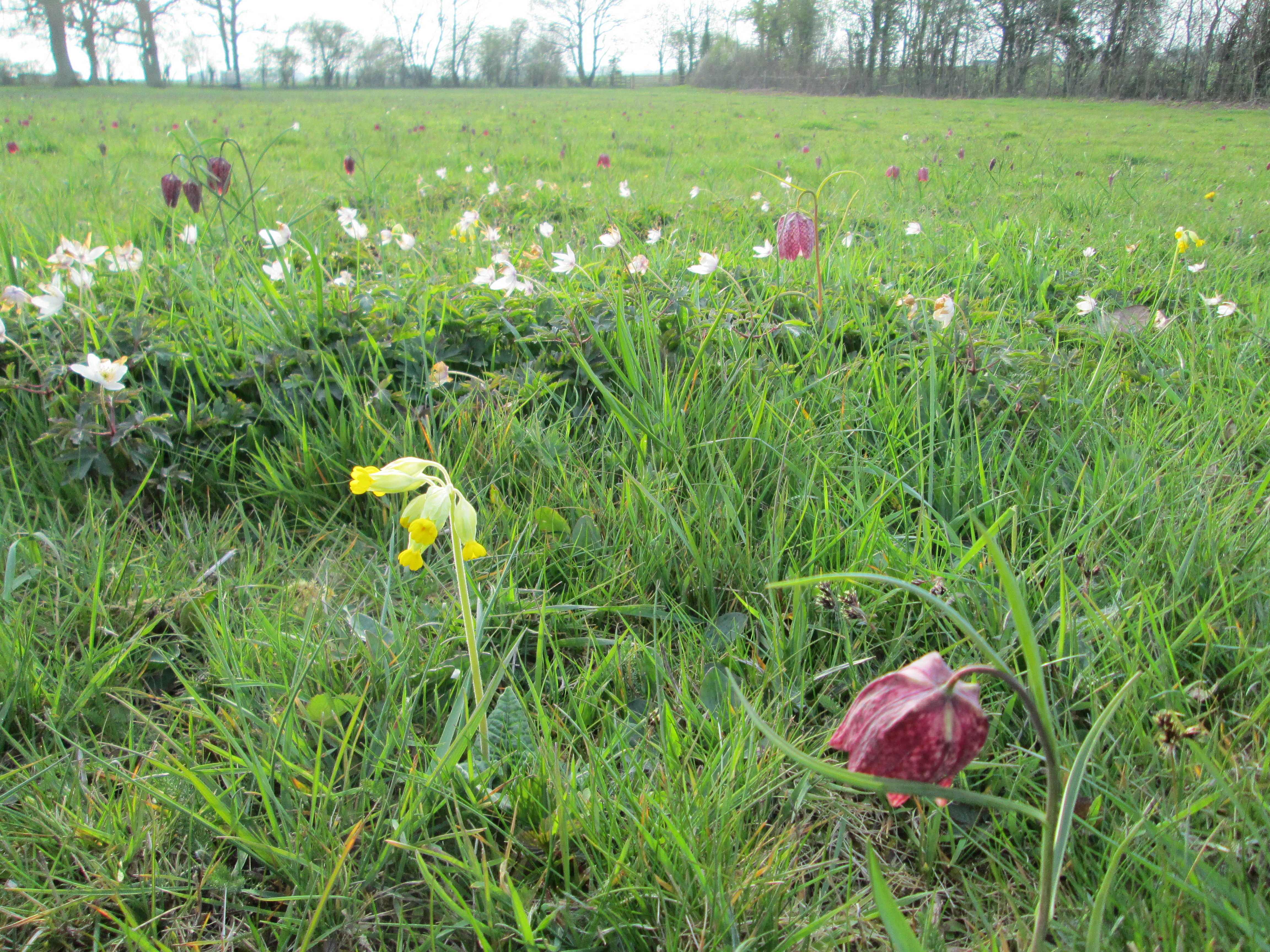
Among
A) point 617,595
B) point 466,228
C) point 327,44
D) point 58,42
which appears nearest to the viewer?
point 617,595

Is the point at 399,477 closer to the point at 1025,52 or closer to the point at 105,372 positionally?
the point at 105,372

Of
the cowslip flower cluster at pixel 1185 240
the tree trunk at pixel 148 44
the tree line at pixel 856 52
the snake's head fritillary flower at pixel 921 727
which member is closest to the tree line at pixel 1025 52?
the tree line at pixel 856 52

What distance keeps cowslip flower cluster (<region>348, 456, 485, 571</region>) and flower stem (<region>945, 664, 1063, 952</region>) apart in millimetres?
516

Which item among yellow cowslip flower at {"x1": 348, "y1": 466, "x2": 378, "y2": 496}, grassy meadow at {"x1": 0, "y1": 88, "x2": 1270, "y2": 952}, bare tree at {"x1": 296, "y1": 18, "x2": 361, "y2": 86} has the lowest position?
grassy meadow at {"x1": 0, "y1": 88, "x2": 1270, "y2": 952}

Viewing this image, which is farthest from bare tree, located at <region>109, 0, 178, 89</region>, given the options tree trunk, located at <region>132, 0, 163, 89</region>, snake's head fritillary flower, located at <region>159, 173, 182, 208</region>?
snake's head fritillary flower, located at <region>159, 173, 182, 208</region>

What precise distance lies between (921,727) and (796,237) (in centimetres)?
166

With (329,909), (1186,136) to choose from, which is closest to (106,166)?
(329,909)

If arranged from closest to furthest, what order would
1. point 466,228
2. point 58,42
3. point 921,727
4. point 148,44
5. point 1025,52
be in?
1. point 921,727
2. point 466,228
3. point 1025,52
4. point 58,42
5. point 148,44

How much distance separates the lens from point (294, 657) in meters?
1.20

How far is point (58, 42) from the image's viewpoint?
26.6 m

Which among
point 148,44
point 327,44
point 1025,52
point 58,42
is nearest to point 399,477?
point 1025,52

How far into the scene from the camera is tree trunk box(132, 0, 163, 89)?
30.4 meters

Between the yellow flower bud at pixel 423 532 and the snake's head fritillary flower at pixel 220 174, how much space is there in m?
2.22

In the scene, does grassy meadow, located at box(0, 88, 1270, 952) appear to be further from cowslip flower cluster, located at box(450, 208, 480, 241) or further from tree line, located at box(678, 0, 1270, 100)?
tree line, located at box(678, 0, 1270, 100)
